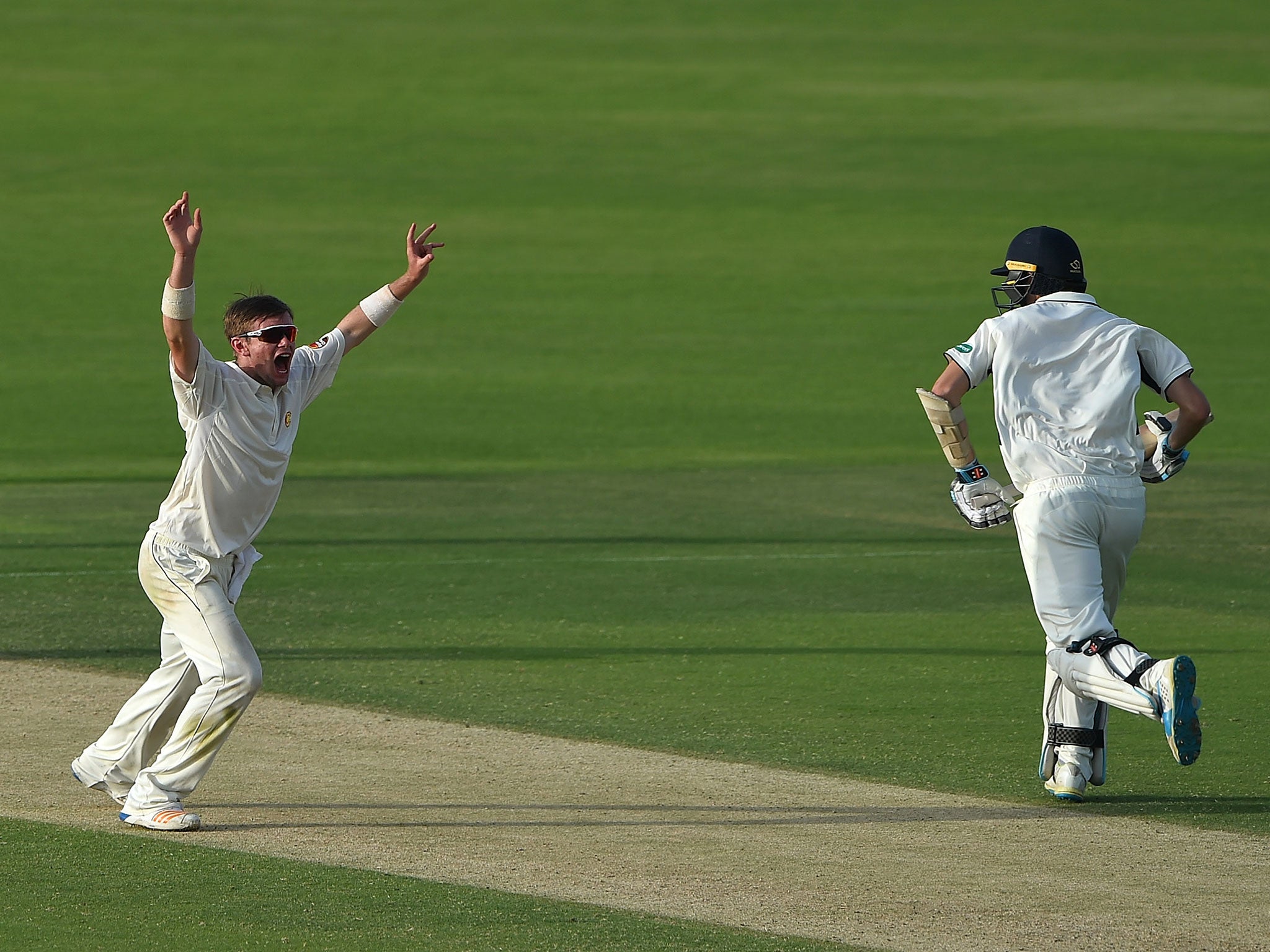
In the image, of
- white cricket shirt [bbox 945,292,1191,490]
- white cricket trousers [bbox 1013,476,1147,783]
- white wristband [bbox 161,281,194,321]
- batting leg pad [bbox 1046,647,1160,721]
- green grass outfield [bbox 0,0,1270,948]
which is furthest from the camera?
green grass outfield [bbox 0,0,1270,948]

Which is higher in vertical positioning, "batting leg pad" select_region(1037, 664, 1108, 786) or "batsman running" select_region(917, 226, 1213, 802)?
"batsman running" select_region(917, 226, 1213, 802)

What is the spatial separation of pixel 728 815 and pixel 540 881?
1.11 metres

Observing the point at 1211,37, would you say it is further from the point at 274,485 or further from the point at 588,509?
the point at 274,485

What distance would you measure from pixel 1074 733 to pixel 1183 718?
0.95 m

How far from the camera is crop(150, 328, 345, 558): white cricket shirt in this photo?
704 centimetres

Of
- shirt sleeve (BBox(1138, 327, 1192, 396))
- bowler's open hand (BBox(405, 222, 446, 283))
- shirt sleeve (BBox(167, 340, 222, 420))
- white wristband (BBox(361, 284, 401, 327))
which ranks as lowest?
shirt sleeve (BBox(167, 340, 222, 420))

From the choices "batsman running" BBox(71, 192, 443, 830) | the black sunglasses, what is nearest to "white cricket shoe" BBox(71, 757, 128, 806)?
"batsman running" BBox(71, 192, 443, 830)

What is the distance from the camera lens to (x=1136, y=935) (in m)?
5.97

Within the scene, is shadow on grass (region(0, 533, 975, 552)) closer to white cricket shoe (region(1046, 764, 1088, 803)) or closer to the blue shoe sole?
white cricket shoe (region(1046, 764, 1088, 803))

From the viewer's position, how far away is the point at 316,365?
749 centimetres

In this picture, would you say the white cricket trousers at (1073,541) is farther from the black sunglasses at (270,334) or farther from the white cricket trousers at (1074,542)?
the black sunglasses at (270,334)

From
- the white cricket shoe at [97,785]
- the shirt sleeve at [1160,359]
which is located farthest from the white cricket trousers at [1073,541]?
the white cricket shoe at [97,785]

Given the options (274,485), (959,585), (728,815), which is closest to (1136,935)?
(728,815)

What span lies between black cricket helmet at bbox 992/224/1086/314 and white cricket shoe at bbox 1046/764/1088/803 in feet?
5.81
